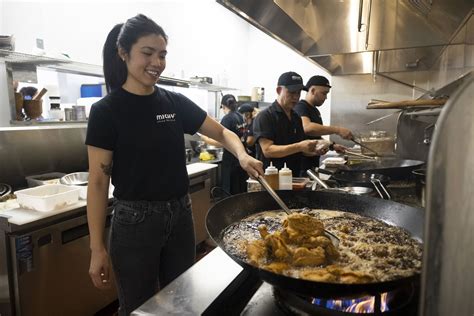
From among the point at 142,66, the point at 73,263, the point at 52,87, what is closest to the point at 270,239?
the point at 142,66

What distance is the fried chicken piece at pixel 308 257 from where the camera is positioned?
75 cm

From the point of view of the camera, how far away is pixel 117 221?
126cm

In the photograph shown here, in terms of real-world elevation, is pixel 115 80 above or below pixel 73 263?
above

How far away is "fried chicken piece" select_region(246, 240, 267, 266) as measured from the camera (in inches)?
30.5

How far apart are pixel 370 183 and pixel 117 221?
3.92 feet

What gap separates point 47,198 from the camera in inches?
71.5

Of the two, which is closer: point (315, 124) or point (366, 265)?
point (366, 265)

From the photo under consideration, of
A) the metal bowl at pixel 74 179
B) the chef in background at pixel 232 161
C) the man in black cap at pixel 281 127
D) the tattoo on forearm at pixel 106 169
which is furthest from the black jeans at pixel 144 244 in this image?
the chef in background at pixel 232 161

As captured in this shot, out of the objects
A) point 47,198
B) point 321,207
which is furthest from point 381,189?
point 47,198

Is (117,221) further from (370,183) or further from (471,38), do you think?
(471,38)

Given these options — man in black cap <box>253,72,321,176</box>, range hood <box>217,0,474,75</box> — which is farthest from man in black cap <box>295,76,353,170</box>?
range hood <box>217,0,474,75</box>

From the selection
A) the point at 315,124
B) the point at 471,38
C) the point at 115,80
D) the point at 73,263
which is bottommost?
the point at 73,263

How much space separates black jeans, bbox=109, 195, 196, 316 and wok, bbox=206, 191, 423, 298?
0.32 metres

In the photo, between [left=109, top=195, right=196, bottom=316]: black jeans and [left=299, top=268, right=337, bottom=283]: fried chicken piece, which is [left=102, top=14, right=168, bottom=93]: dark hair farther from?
[left=299, top=268, right=337, bottom=283]: fried chicken piece
